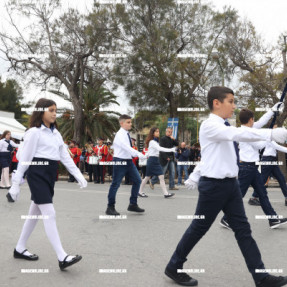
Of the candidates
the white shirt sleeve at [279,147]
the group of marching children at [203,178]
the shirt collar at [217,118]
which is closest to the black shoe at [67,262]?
the group of marching children at [203,178]

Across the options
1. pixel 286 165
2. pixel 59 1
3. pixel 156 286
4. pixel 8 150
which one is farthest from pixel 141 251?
pixel 59 1

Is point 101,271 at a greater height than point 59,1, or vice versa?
point 59,1

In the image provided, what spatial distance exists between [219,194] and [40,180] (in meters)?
1.84

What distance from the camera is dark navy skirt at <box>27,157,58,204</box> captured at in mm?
4098

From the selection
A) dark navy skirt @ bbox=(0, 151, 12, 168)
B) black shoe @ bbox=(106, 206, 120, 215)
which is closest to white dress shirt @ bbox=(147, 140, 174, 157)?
black shoe @ bbox=(106, 206, 120, 215)

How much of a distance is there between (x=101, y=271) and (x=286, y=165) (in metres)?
14.1

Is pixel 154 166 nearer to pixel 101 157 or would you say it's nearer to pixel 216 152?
pixel 101 157

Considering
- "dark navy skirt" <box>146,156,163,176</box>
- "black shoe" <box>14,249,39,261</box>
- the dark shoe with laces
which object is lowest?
the dark shoe with laces

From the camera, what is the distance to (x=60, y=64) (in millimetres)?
22438

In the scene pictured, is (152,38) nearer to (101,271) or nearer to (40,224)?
(40,224)

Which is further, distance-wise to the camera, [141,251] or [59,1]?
[59,1]

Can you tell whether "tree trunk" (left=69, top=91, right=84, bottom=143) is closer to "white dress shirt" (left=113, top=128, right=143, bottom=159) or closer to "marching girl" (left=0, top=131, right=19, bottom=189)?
"marching girl" (left=0, top=131, right=19, bottom=189)

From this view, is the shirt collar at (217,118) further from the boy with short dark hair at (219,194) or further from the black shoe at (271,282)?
the black shoe at (271,282)

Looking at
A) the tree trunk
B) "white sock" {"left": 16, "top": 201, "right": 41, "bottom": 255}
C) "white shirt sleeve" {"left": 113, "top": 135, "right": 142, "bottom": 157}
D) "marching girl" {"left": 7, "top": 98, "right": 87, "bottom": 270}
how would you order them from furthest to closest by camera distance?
the tree trunk, "white shirt sleeve" {"left": 113, "top": 135, "right": 142, "bottom": 157}, "white sock" {"left": 16, "top": 201, "right": 41, "bottom": 255}, "marching girl" {"left": 7, "top": 98, "right": 87, "bottom": 270}
